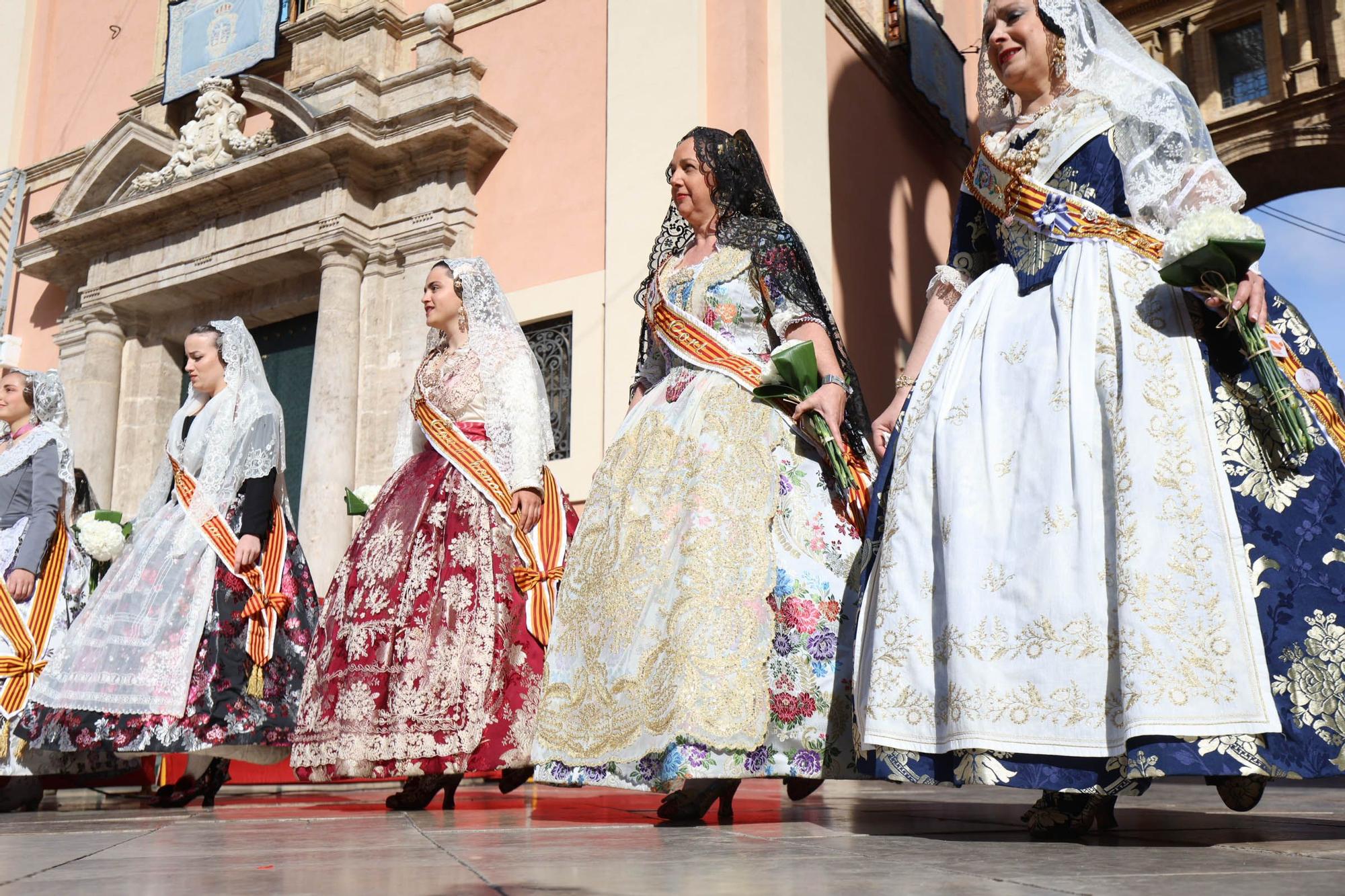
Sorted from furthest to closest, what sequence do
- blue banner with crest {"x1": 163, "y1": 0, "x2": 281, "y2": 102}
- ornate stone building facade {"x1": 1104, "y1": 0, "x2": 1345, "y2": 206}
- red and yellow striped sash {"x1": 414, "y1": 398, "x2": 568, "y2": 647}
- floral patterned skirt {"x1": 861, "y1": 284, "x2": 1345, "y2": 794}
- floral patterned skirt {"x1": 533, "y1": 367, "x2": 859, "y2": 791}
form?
ornate stone building facade {"x1": 1104, "y1": 0, "x2": 1345, "y2": 206}, blue banner with crest {"x1": 163, "y1": 0, "x2": 281, "y2": 102}, red and yellow striped sash {"x1": 414, "y1": 398, "x2": 568, "y2": 647}, floral patterned skirt {"x1": 533, "y1": 367, "x2": 859, "y2": 791}, floral patterned skirt {"x1": 861, "y1": 284, "x2": 1345, "y2": 794}

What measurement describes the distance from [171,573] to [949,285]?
10.2 feet

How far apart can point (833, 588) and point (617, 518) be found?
2.03 feet

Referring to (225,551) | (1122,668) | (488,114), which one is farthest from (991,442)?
(488,114)

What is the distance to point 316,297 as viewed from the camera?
9875mm

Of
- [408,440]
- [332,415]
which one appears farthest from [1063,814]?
[332,415]

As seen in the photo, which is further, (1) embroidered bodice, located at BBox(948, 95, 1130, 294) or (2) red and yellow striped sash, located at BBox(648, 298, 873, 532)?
(2) red and yellow striped sash, located at BBox(648, 298, 873, 532)

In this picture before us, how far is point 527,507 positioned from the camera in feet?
14.2

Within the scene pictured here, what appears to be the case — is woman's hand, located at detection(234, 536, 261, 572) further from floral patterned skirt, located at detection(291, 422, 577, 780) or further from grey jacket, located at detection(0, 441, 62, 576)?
grey jacket, located at detection(0, 441, 62, 576)

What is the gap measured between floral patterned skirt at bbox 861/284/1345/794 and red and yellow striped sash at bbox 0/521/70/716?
12.5ft

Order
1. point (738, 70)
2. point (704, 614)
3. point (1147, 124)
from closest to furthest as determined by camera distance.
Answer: point (1147, 124)
point (704, 614)
point (738, 70)

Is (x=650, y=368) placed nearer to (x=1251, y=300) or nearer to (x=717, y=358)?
(x=717, y=358)

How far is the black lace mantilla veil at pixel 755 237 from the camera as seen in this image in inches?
136

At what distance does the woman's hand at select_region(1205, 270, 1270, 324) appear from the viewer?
2.52 meters

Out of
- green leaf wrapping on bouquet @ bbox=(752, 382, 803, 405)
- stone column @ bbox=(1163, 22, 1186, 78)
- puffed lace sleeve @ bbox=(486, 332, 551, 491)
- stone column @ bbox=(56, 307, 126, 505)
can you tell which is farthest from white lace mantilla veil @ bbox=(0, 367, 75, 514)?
stone column @ bbox=(1163, 22, 1186, 78)
